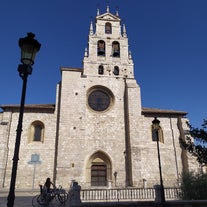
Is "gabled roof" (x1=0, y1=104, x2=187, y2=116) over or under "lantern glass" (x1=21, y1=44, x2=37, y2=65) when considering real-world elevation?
over

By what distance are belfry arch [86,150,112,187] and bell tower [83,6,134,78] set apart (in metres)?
8.63

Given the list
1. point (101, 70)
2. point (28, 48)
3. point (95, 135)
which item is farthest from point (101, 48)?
point (28, 48)

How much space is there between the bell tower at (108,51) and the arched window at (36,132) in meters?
7.11

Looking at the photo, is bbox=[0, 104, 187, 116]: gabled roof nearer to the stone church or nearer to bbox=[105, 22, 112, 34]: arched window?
the stone church

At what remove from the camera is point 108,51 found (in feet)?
79.3

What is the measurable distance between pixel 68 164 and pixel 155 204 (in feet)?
34.6

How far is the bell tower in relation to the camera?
2303cm

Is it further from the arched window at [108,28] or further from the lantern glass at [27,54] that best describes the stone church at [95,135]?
the lantern glass at [27,54]

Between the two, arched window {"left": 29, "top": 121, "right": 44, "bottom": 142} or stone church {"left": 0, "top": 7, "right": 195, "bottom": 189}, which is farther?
arched window {"left": 29, "top": 121, "right": 44, "bottom": 142}

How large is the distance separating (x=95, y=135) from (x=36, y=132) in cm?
562

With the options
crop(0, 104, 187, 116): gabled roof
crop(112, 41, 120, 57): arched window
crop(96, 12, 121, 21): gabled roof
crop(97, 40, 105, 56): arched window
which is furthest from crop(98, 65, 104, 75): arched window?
crop(96, 12, 121, 21): gabled roof

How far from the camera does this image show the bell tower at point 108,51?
23.0 meters

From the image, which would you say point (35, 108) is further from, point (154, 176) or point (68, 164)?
point (154, 176)

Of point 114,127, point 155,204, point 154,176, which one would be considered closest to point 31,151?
point 114,127
